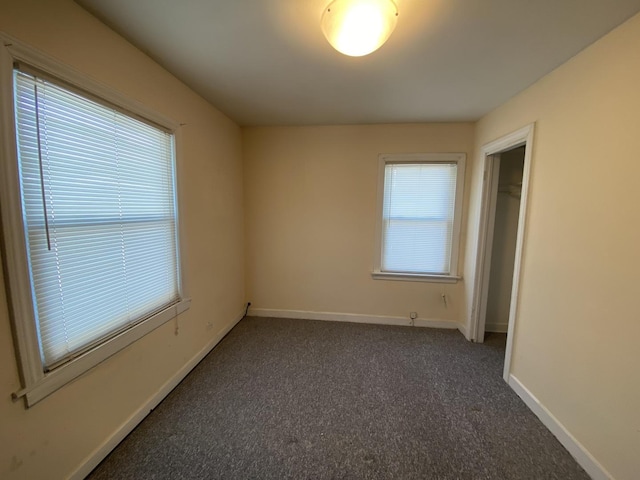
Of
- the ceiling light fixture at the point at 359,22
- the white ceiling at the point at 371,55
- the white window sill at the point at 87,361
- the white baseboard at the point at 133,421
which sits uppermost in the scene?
the white ceiling at the point at 371,55

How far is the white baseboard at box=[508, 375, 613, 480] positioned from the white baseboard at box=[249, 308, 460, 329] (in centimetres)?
112

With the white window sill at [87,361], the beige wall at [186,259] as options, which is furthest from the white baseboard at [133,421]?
the white window sill at [87,361]

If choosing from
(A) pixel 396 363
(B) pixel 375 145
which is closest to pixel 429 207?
(B) pixel 375 145

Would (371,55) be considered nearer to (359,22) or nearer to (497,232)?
(359,22)

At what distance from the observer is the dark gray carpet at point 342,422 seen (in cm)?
147

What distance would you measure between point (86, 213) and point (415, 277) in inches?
123

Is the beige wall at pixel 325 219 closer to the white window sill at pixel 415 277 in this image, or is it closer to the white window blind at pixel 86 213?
the white window sill at pixel 415 277

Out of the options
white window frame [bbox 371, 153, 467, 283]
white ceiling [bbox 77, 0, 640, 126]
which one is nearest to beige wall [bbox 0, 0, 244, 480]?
white ceiling [bbox 77, 0, 640, 126]

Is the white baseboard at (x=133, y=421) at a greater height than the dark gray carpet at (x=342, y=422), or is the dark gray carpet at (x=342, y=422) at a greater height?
the white baseboard at (x=133, y=421)

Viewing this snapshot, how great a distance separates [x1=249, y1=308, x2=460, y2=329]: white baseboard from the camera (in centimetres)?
325

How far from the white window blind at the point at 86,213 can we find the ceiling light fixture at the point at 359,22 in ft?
4.44

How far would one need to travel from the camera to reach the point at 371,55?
66.4 inches

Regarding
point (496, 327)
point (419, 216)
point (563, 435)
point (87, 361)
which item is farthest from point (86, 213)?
point (496, 327)

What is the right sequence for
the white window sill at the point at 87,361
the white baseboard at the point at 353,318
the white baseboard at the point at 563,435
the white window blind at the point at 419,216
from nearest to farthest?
the white window sill at the point at 87,361 < the white baseboard at the point at 563,435 < the white window blind at the point at 419,216 < the white baseboard at the point at 353,318
